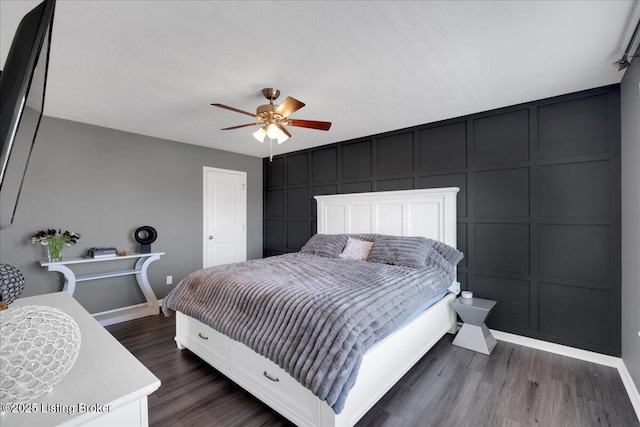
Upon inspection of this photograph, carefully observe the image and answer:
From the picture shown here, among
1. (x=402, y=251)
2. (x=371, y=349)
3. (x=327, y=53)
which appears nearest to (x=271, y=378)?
(x=371, y=349)

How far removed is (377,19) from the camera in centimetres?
168

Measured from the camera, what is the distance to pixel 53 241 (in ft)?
10.1

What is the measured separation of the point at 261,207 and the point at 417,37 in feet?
13.8

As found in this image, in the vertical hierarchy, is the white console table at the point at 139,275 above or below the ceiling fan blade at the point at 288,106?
below

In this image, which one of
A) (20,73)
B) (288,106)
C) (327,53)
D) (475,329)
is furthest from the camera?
(475,329)

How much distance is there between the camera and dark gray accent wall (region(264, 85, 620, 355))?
8.30 feet

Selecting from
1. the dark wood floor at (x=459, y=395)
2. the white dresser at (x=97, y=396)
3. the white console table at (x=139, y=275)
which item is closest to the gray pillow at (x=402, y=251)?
the dark wood floor at (x=459, y=395)

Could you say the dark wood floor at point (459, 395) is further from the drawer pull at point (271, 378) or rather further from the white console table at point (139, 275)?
the white console table at point (139, 275)

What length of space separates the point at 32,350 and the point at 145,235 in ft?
11.8

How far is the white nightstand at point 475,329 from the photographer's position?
2.71 m

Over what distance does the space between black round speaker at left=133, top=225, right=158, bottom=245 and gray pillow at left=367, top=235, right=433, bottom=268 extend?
114 inches

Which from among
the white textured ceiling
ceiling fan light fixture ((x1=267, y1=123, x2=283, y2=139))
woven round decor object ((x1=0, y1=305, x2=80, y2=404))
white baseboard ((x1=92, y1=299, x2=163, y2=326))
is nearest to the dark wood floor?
white baseboard ((x1=92, y1=299, x2=163, y2=326))

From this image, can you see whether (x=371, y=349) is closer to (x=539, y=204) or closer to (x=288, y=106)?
(x=288, y=106)

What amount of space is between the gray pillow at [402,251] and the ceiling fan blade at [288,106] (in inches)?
71.9
